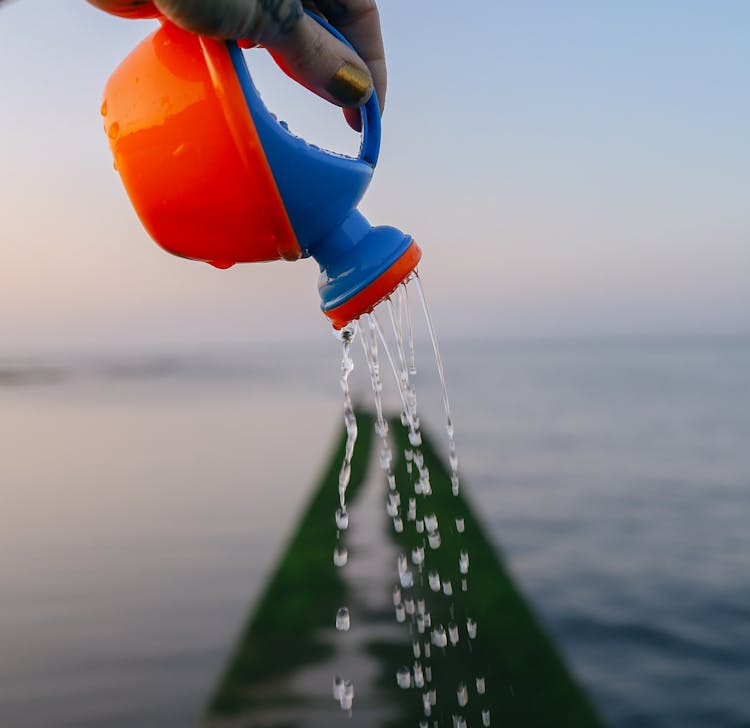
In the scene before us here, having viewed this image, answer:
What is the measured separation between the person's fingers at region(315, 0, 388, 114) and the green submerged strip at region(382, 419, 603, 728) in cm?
198

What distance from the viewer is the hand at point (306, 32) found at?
3.38 ft

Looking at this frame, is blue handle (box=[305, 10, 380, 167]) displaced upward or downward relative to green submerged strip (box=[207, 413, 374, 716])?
upward

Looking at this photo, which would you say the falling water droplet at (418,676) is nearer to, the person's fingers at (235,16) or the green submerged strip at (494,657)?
the green submerged strip at (494,657)

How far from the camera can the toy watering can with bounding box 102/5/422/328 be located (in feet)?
4.30

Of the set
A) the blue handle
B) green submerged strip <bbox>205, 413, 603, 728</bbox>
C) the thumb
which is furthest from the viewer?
green submerged strip <bbox>205, 413, 603, 728</bbox>

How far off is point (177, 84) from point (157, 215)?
0.22 metres

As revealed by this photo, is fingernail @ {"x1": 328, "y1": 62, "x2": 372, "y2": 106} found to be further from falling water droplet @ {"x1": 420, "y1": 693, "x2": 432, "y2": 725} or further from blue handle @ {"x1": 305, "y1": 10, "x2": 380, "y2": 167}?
falling water droplet @ {"x1": 420, "y1": 693, "x2": 432, "y2": 725}

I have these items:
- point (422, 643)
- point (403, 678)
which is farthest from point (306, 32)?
point (422, 643)

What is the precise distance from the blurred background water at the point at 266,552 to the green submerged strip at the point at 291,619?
507mm

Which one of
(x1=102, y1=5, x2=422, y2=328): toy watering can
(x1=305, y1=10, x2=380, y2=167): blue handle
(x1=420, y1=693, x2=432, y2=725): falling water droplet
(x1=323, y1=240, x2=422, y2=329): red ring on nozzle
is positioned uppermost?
(x1=305, y1=10, x2=380, y2=167): blue handle

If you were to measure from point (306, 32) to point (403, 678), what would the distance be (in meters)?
4.28

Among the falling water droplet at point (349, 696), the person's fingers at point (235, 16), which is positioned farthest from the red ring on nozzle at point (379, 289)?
the falling water droplet at point (349, 696)

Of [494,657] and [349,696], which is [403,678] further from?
[494,657]

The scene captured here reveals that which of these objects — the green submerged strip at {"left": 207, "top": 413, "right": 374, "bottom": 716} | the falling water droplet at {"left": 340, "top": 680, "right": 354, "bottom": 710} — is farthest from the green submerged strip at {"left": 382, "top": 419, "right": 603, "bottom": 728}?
the green submerged strip at {"left": 207, "top": 413, "right": 374, "bottom": 716}
